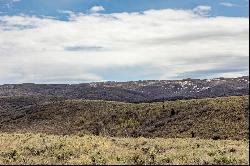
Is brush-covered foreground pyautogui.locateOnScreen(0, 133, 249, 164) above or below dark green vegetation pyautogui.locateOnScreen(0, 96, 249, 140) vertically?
above

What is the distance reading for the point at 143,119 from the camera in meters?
78.3

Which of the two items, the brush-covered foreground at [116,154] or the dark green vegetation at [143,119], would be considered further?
the dark green vegetation at [143,119]

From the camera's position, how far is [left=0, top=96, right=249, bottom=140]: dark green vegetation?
60250mm

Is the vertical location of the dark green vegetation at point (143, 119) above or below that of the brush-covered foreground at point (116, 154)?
below

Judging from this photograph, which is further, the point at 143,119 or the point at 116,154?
the point at 143,119

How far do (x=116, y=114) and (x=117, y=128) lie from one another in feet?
36.9

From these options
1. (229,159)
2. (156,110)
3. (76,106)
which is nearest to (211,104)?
(156,110)

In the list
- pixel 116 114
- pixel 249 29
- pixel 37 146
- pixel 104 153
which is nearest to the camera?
pixel 249 29

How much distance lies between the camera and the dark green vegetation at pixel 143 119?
60.2m

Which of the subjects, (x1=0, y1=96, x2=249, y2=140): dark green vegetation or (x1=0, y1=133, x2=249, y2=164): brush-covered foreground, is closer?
(x1=0, y1=133, x2=249, y2=164): brush-covered foreground

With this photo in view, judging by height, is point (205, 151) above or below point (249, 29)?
below

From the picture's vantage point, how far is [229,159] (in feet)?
65.7

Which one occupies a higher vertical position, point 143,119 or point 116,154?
point 116,154

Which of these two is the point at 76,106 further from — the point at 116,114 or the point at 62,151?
the point at 62,151
